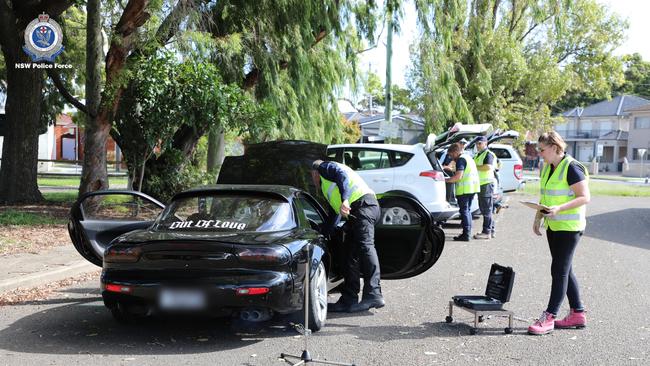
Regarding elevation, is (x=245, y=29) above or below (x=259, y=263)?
above

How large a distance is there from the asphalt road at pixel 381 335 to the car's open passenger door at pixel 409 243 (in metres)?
0.39

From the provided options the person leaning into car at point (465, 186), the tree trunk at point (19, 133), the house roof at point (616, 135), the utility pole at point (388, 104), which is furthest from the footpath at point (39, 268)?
the house roof at point (616, 135)

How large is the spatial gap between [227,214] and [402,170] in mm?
7169

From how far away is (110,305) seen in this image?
5695mm

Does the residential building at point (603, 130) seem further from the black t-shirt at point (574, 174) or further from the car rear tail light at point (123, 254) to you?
the car rear tail light at point (123, 254)

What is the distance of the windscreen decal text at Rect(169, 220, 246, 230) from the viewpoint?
584 cm

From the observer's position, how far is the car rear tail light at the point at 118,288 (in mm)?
5426

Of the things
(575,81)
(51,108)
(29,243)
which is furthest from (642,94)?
(29,243)

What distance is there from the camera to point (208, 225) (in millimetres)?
5887

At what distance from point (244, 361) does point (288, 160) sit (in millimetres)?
6101

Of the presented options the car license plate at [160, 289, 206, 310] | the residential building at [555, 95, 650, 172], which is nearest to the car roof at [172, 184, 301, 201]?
the car license plate at [160, 289, 206, 310]

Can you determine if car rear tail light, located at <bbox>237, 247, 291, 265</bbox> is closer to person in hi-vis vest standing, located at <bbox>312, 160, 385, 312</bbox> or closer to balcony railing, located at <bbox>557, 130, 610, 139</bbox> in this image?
person in hi-vis vest standing, located at <bbox>312, 160, 385, 312</bbox>

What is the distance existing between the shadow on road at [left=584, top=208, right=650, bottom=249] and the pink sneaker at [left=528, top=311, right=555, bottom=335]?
Result: 716 centimetres

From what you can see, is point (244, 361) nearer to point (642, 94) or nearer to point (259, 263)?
point (259, 263)
